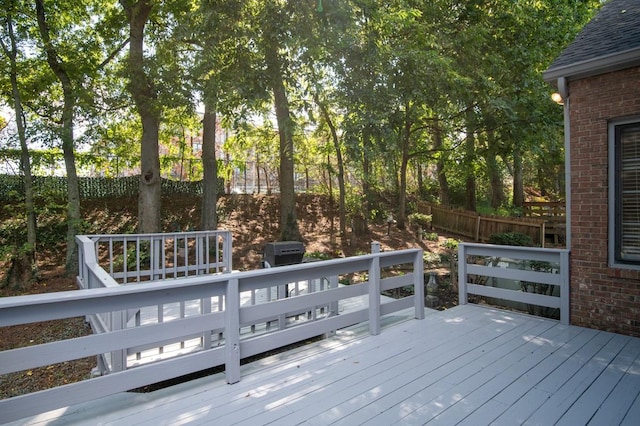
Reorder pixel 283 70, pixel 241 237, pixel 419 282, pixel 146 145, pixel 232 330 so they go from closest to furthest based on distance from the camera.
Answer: pixel 232 330, pixel 419 282, pixel 283 70, pixel 146 145, pixel 241 237

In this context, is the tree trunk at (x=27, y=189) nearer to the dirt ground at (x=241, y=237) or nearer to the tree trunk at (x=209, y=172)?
the dirt ground at (x=241, y=237)

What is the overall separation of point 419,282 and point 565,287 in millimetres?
1681

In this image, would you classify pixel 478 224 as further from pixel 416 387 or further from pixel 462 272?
pixel 416 387

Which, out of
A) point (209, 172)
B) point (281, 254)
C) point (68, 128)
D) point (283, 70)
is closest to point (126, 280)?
point (281, 254)

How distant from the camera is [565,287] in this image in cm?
432

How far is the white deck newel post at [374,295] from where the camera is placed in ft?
12.7

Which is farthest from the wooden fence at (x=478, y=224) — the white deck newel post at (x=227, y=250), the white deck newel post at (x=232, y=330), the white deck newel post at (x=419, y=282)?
the white deck newel post at (x=232, y=330)

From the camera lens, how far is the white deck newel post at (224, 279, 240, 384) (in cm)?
277

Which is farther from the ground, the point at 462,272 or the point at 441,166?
the point at 441,166

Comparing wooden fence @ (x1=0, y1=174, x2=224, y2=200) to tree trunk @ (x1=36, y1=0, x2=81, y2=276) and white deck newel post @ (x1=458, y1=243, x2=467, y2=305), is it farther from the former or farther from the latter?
white deck newel post @ (x1=458, y1=243, x2=467, y2=305)

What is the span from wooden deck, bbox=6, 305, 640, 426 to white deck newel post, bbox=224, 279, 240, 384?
0.10 metres

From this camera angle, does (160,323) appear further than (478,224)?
No

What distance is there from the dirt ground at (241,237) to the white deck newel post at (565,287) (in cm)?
218

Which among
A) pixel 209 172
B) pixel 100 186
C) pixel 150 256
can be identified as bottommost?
pixel 150 256
